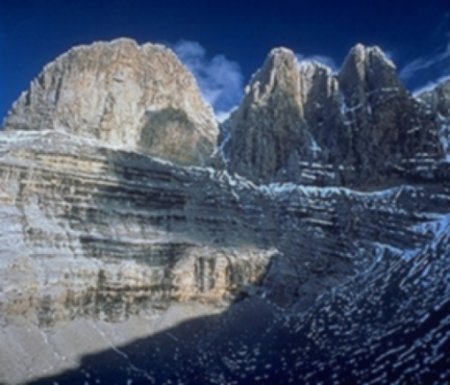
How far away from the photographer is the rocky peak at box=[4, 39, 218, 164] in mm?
146250

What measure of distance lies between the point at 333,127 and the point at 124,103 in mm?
40384

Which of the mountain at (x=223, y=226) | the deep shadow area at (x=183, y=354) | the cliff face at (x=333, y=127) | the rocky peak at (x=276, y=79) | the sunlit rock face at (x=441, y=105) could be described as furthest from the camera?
the rocky peak at (x=276, y=79)

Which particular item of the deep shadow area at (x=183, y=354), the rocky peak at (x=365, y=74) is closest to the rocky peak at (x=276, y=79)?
the rocky peak at (x=365, y=74)

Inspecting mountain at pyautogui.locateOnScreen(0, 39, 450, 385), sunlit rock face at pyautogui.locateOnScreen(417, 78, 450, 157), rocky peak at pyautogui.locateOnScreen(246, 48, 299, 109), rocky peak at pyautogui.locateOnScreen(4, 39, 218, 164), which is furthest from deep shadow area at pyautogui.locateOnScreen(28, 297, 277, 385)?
rocky peak at pyautogui.locateOnScreen(246, 48, 299, 109)

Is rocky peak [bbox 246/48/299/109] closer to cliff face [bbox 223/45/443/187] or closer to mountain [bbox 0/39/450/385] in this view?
cliff face [bbox 223/45/443/187]

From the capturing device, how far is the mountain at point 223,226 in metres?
94.8

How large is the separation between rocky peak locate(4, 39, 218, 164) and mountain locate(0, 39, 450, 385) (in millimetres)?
376

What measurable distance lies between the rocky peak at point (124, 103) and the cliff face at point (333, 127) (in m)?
9.52

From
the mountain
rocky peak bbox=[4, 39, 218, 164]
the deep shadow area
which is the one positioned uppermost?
rocky peak bbox=[4, 39, 218, 164]

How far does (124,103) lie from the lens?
501 ft

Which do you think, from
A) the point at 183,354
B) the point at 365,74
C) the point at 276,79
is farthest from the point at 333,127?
the point at 183,354

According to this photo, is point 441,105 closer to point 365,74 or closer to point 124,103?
point 365,74

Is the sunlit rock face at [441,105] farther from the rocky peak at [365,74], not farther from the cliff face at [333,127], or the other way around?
the rocky peak at [365,74]

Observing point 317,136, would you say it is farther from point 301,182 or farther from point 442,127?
point 442,127
